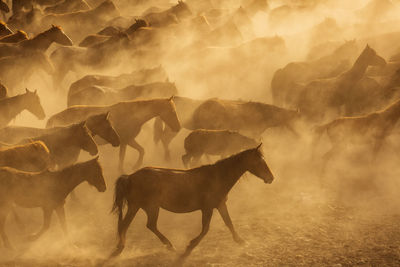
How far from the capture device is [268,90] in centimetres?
1590

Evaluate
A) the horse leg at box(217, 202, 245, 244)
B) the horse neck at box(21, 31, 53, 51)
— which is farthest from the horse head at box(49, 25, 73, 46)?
the horse leg at box(217, 202, 245, 244)

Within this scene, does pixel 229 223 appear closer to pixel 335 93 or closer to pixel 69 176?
pixel 69 176

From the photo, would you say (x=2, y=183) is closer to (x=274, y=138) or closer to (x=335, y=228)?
(x=335, y=228)

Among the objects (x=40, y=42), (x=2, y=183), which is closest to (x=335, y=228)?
(x=2, y=183)

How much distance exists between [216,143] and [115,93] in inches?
180

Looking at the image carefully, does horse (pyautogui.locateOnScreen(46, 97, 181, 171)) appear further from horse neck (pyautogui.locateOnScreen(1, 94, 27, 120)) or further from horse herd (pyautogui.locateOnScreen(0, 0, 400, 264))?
horse neck (pyautogui.locateOnScreen(1, 94, 27, 120))

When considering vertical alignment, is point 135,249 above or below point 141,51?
below

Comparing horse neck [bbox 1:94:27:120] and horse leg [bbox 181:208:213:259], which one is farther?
horse neck [bbox 1:94:27:120]

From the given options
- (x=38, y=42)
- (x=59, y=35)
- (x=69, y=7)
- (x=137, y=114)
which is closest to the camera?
(x=137, y=114)

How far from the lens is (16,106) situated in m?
12.6

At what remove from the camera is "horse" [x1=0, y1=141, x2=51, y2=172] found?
9039 mm

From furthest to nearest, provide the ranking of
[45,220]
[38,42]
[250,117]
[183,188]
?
[38,42] → [250,117] → [45,220] → [183,188]

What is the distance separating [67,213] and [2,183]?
6.51 feet

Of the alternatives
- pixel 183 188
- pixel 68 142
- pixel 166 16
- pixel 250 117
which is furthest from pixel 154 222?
pixel 166 16
